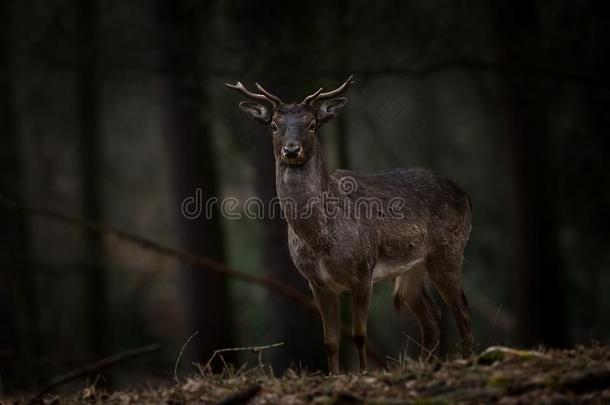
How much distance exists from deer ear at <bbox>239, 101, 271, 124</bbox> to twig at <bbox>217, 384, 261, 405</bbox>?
332 centimetres

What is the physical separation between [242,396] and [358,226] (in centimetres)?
286

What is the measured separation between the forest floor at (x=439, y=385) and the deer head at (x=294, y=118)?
7.13 feet

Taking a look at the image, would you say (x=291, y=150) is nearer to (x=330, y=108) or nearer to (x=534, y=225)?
(x=330, y=108)

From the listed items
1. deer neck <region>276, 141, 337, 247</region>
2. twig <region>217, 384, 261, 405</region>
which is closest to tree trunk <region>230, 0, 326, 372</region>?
deer neck <region>276, 141, 337, 247</region>

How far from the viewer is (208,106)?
45.6ft

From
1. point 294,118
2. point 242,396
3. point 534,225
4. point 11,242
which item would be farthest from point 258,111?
point 11,242

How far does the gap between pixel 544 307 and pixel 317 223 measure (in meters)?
7.31

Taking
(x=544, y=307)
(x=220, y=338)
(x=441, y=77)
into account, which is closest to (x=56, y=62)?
(x=220, y=338)

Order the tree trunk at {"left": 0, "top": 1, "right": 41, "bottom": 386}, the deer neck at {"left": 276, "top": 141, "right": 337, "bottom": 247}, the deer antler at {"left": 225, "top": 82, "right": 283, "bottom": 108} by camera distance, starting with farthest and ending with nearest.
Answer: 1. the tree trunk at {"left": 0, "top": 1, "right": 41, "bottom": 386}
2. the deer antler at {"left": 225, "top": 82, "right": 283, "bottom": 108}
3. the deer neck at {"left": 276, "top": 141, "right": 337, "bottom": 247}

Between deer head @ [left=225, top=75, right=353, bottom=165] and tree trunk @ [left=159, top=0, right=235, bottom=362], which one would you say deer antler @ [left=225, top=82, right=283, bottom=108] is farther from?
tree trunk @ [left=159, top=0, right=235, bottom=362]

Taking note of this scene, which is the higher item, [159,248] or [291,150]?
[291,150]

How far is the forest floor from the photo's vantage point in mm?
5906

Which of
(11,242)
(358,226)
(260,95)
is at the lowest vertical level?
(11,242)

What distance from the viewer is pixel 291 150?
8.23 meters
